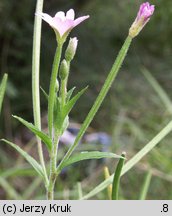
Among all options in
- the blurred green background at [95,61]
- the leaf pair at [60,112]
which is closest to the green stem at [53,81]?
the leaf pair at [60,112]

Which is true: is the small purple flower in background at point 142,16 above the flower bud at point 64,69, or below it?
above

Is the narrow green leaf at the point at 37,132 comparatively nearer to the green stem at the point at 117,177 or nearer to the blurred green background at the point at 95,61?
the green stem at the point at 117,177

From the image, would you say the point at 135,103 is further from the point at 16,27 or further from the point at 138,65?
the point at 16,27

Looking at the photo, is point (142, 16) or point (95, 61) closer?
point (142, 16)

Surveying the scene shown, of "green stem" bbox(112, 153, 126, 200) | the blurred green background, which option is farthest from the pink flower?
the blurred green background

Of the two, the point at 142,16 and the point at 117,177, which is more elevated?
the point at 142,16

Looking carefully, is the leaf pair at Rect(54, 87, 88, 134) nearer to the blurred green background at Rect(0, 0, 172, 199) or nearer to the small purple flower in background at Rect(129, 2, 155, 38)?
the small purple flower in background at Rect(129, 2, 155, 38)

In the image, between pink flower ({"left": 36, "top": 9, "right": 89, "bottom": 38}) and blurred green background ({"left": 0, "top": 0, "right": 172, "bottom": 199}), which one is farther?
blurred green background ({"left": 0, "top": 0, "right": 172, "bottom": 199})

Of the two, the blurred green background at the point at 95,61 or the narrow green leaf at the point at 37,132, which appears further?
the blurred green background at the point at 95,61

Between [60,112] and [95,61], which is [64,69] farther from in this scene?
[95,61]

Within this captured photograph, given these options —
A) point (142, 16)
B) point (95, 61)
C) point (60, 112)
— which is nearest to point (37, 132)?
point (60, 112)

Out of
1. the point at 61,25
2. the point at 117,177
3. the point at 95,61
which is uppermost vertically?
the point at 95,61
